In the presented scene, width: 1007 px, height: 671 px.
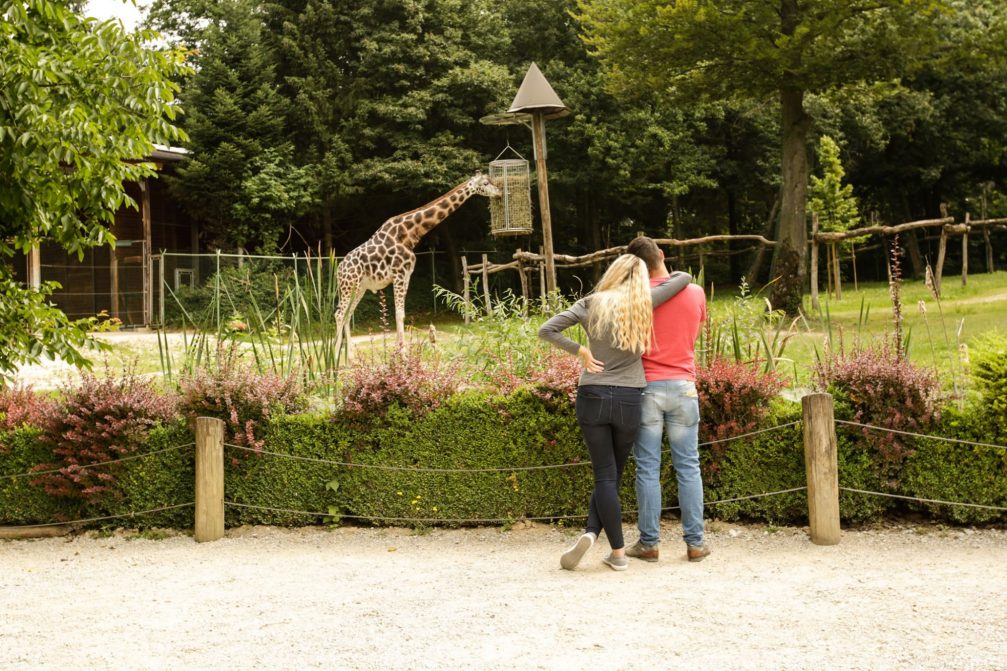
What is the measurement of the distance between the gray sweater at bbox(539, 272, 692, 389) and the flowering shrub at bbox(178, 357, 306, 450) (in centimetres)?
297

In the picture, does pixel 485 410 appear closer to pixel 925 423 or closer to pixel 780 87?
pixel 925 423

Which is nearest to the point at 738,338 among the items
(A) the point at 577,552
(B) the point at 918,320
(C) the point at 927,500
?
(C) the point at 927,500

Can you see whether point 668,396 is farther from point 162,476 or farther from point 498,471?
point 162,476

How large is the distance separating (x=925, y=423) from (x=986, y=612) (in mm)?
2117

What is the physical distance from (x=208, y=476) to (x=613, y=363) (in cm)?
360

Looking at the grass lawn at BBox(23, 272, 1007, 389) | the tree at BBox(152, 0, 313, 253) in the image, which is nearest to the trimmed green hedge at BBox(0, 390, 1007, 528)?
the grass lawn at BBox(23, 272, 1007, 389)

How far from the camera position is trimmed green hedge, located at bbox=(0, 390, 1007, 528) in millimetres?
7160

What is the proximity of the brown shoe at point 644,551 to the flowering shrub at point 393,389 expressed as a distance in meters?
2.13

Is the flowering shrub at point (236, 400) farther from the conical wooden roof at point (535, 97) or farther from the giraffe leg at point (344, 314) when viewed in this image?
the conical wooden roof at point (535, 97)

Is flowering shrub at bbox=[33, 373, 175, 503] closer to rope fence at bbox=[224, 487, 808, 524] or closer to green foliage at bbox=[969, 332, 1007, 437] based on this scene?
rope fence at bbox=[224, 487, 808, 524]

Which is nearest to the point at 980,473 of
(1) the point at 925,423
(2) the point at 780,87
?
(1) the point at 925,423

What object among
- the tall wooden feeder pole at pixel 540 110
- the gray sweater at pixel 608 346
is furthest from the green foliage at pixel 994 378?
the tall wooden feeder pole at pixel 540 110

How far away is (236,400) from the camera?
8.08 meters

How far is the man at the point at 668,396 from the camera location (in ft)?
20.3
